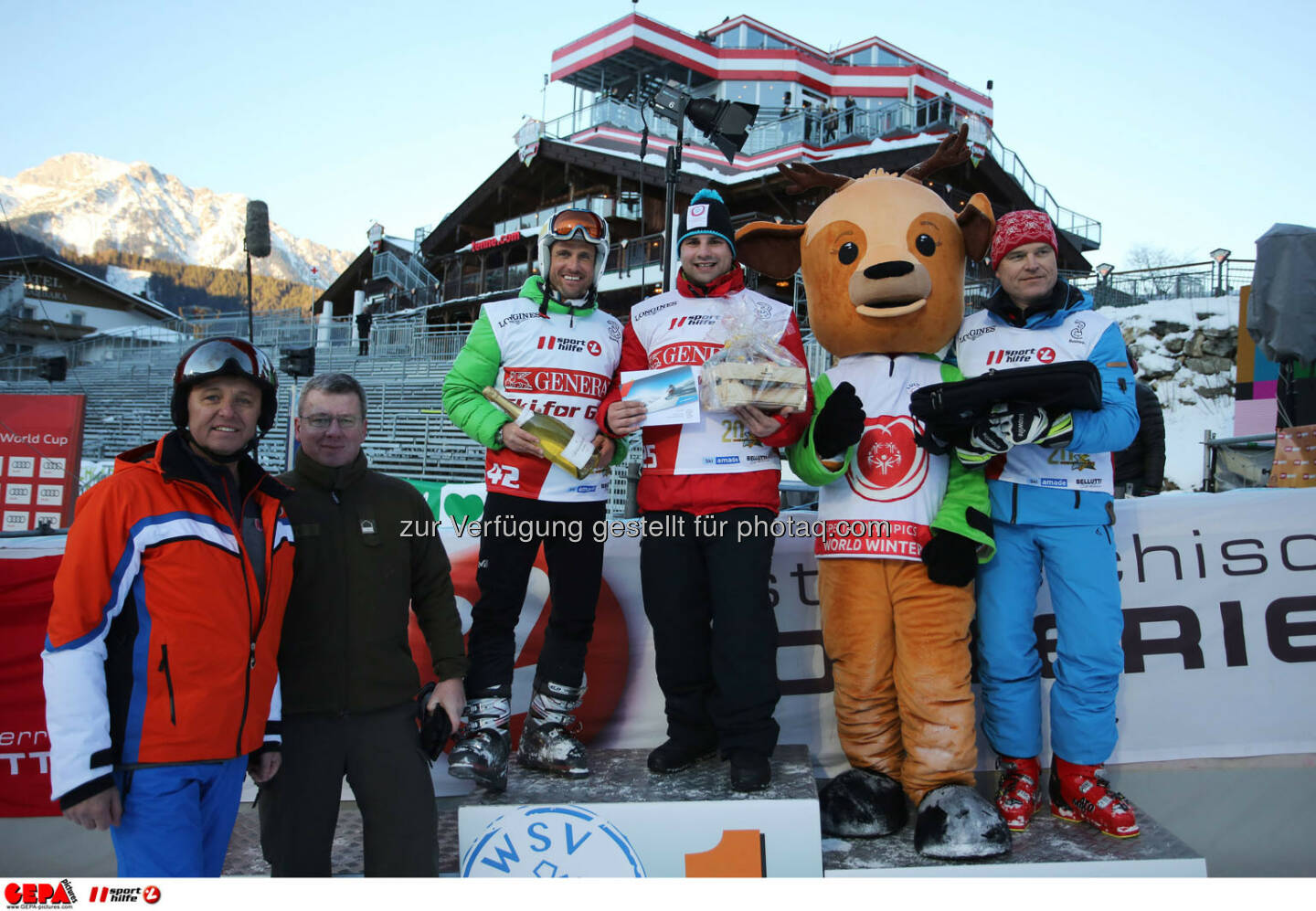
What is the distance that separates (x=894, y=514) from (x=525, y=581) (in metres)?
1.49

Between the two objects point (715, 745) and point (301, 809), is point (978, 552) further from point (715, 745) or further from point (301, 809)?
point (301, 809)

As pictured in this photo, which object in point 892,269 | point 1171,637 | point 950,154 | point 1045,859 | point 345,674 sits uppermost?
point 950,154

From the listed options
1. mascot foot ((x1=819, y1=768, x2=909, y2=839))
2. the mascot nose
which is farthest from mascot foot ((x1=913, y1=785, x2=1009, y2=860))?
the mascot nose

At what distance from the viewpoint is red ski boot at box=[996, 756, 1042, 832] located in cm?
317

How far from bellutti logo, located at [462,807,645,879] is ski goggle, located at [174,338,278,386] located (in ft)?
5.43

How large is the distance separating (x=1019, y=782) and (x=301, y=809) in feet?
8.59

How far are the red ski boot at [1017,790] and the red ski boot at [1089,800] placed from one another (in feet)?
0.28

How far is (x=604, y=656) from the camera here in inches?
161

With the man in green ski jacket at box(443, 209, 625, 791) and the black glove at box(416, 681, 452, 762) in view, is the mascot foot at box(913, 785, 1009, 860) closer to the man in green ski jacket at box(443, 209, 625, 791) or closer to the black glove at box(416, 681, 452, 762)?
the man in green ski jacket at box(443, 209, 625, 791)

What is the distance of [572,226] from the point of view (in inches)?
136

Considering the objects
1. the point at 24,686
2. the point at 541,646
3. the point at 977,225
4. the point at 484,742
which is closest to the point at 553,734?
the point at 484,742
